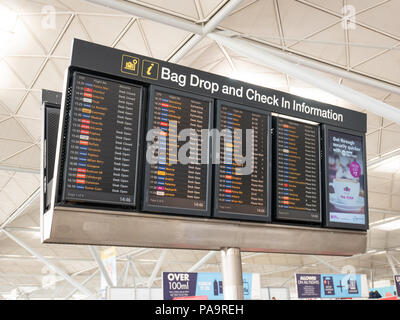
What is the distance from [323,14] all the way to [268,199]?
34.5ft

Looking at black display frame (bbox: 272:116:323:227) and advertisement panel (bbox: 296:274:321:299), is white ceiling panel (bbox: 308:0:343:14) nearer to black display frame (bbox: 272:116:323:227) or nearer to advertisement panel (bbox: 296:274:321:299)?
black display frame (bbox: 272:116:323:227)

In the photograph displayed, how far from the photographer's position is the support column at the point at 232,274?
3723mm

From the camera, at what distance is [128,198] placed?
13.5 feet

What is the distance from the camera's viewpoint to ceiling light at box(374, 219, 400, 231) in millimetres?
37438

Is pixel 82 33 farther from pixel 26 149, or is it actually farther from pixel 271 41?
pixel 26 149

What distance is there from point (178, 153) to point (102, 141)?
2.46 feet

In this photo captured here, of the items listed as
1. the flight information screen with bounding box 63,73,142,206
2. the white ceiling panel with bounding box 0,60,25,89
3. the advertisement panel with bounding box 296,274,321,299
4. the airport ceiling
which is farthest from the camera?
the advertisement panel with bounding box 296,274,321,299

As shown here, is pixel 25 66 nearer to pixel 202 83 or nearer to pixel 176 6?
pixel 176 6

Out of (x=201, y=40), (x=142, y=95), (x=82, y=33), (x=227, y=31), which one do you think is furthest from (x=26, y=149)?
(x=142, y=95)

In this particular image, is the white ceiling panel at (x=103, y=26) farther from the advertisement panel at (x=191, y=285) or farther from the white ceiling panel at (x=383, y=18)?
the advertisement panel at (x=191, y=285)

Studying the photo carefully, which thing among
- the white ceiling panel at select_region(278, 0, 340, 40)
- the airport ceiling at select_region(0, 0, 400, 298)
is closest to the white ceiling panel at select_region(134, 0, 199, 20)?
the airport ceiling at select_region(0, 0, 400, 298)

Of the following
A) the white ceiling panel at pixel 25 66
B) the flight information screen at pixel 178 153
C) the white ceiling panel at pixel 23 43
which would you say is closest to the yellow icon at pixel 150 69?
the flight information screen at pixel 178 153

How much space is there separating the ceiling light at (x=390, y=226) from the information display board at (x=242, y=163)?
3536 centimetres

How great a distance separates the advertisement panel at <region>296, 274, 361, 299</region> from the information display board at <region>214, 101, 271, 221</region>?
749 inches
